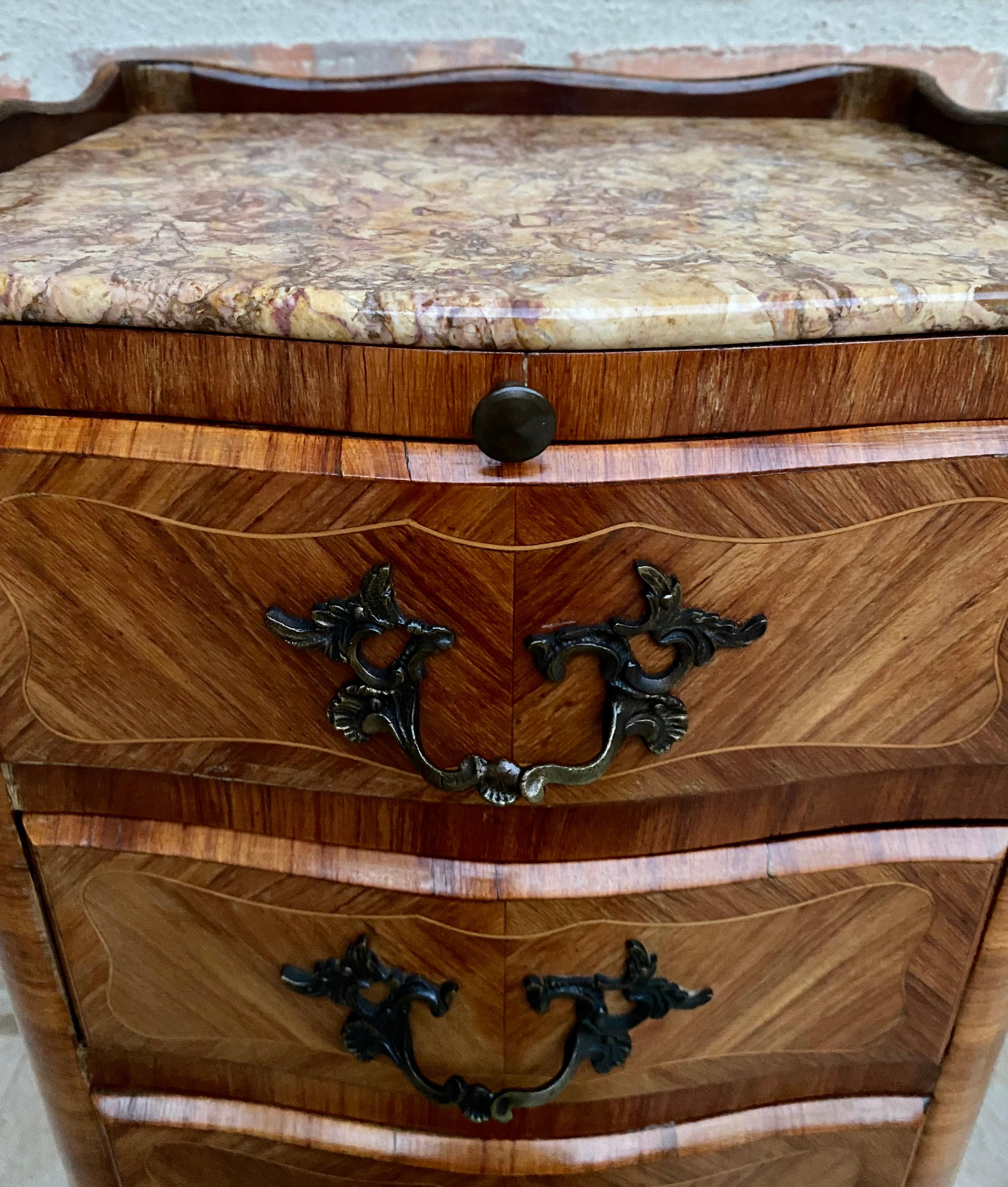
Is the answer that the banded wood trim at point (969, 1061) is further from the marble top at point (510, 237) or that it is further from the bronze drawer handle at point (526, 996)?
the marble top at point (510, 237)

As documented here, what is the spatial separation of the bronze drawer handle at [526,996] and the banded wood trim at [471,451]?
272 mm

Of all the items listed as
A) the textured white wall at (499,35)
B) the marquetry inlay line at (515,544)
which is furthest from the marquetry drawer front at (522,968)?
the textured white wall at (499,35)

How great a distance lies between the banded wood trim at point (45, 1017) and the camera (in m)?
0.53

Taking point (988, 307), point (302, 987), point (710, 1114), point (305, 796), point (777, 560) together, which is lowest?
point (710, 1114)

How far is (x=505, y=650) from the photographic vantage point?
0.42 meters

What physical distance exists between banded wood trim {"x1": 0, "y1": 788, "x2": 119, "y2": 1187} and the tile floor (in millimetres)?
242

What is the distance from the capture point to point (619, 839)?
0.49 meters

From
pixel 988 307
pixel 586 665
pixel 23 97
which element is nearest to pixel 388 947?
pixel 586 665

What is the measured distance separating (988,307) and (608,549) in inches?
6.7

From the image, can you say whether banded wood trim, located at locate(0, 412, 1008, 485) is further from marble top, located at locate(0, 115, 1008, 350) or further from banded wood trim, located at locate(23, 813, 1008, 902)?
banded wood trim, located at locate(23, 813, 1008, 902)

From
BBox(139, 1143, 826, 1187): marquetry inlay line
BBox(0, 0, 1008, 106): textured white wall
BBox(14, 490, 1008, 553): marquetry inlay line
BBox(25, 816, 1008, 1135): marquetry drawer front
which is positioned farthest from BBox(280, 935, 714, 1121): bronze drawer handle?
BBox(0, 0, 1008, 106): textured white wall

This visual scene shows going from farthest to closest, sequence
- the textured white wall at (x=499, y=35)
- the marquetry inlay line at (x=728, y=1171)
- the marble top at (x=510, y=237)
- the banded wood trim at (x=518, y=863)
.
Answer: the textured white wall at (x=499, y=35)
the marquetry inlay line at (x=728, y=1171)
the banded wood trim at (x=518, y=863)
the marble top at (x=510, y=237)

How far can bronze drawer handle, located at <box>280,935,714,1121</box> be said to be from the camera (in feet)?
1.70

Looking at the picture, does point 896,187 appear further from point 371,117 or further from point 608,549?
point 371,117
